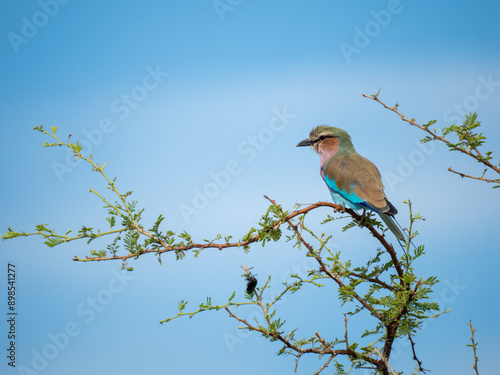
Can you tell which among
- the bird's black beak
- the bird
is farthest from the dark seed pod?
the bird's black beak

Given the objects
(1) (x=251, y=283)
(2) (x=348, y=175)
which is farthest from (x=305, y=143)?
(1) (x=251, y=283)

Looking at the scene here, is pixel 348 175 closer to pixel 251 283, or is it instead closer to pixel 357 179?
pixel 357 179

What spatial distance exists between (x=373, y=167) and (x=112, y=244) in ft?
8.28

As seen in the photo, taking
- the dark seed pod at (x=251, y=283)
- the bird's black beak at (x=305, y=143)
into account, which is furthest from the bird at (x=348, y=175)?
the dark seed pod at (x=251, y=283)

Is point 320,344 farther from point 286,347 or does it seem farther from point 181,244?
point 181,244

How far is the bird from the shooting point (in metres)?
3.76

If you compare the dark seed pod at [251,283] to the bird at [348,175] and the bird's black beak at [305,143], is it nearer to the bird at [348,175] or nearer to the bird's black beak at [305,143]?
the bird at [348,175]

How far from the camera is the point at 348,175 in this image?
4246mm

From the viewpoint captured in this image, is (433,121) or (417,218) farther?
(433,121)

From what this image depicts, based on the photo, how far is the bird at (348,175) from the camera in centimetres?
376

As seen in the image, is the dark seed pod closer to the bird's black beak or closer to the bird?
the bird

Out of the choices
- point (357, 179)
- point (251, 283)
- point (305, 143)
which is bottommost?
point (251, 283)

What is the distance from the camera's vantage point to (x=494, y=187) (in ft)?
9.84

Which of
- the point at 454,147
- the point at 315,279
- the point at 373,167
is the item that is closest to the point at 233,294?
the point at 315,279
